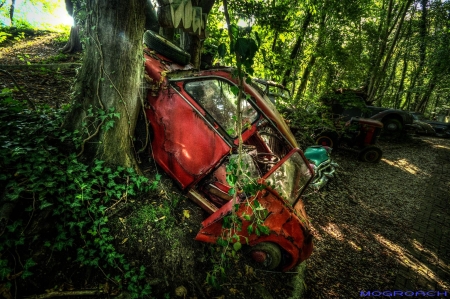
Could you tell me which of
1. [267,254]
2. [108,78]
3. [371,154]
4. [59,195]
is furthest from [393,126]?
[59,195]

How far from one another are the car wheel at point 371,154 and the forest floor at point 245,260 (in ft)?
2.15

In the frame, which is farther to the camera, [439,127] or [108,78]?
[439,127]

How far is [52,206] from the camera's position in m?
2.11

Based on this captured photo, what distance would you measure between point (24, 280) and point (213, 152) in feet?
6.79

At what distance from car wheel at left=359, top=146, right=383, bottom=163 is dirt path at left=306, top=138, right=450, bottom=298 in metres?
0.31

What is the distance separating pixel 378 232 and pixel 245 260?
3.14m

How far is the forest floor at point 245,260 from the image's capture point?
2338 mm

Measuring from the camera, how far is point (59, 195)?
85.1 inches

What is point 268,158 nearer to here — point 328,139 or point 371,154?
point 328,139

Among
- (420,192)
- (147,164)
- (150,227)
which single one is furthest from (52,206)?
(420,192)

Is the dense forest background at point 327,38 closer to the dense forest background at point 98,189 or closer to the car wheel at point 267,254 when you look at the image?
the dense forest background at point 98,189

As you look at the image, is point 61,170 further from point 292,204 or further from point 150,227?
point 292,204

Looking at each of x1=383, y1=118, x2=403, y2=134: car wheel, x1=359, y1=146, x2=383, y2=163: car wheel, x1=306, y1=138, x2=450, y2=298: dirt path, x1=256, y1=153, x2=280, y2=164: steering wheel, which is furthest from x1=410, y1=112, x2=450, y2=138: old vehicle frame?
x1=256, y1=153, x2=280, y2=164: steering wheel
